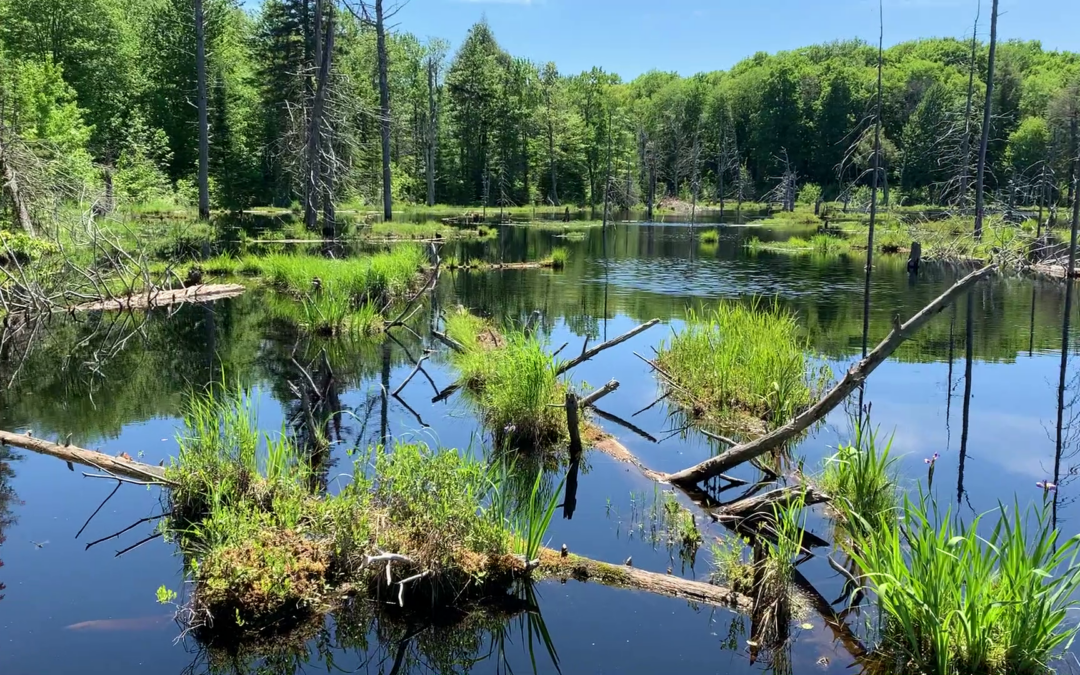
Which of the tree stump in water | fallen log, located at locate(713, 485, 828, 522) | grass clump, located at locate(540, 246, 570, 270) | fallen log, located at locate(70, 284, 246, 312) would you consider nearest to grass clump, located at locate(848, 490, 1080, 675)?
fallen log, located at locate(713, 485, 828, 522)

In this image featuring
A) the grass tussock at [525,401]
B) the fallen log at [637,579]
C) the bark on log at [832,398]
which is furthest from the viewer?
the grass tussock at [525,401]

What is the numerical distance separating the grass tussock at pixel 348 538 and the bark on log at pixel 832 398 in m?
2.24

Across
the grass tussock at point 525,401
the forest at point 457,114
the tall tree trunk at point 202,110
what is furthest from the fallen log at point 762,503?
the tall tree trunk at point 202,110

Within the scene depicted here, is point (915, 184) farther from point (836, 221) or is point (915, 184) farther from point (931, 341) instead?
point (931, 341)

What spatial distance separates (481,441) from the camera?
9.12 m

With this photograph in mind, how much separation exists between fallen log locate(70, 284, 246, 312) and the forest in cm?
260

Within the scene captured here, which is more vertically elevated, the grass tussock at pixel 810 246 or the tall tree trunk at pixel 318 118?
the tall tree trunk at pixel 318 118

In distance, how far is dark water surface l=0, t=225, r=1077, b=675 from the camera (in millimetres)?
5129

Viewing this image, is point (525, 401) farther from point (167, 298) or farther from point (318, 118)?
point (318, 118)

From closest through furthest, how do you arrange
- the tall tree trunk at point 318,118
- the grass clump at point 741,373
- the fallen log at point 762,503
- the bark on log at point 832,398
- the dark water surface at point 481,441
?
the dark water surface at point 481,441, the bark on log at point 832,398, the fallen log at point 762,503, the grass clump at point 741,373, the tall tree trunk at point 318,118

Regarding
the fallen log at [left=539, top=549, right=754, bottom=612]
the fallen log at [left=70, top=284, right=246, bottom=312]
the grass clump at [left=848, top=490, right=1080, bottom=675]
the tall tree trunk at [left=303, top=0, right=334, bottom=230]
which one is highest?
the tall tree trunk at [left=303, top=0, right=334, bottom=230]

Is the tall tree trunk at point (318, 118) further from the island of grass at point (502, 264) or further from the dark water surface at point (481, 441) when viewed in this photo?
the dark water surface at point (481, 441)

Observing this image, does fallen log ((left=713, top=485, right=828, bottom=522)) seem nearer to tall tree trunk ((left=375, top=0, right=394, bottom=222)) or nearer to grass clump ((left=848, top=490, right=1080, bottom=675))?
grass clump ((left=848, top=490, right=1080, bottom=675))

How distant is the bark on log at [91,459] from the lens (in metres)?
7.11
